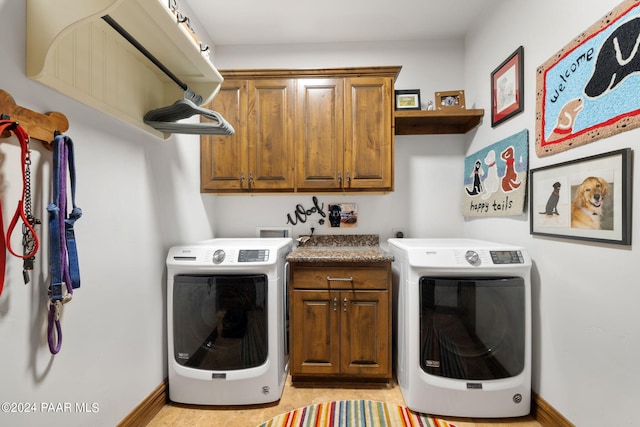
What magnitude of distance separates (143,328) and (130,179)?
2.71 feet

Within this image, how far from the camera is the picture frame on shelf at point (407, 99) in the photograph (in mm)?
2260

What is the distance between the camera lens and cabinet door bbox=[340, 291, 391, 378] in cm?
181

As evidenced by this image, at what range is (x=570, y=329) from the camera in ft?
4.52

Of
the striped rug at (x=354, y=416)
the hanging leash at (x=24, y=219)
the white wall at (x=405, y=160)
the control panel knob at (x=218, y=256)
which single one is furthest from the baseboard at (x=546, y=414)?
the hanging leash at (x=24, y=219)

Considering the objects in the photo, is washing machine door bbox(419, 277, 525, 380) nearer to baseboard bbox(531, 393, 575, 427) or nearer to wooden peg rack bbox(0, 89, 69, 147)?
baseboard bbox(531, 393, 575, 427)

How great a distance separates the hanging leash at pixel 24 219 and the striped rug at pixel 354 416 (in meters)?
1.38

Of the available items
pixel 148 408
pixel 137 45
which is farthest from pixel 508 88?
pixel 148 408

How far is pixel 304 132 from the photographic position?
2.10 meters

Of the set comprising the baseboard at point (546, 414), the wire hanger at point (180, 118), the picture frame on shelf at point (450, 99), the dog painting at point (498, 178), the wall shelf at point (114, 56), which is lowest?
the baseboard at point (546, 414)

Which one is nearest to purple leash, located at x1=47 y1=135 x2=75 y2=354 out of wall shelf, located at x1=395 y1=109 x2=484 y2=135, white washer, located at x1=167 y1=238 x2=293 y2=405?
white washer, located at x1=167 y1=238 x2=293 y2=405

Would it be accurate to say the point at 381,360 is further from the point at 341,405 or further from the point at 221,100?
the point at 221,100

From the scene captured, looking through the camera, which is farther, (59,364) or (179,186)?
(179,186)

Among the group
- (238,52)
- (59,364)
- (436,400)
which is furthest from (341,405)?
(238,52)

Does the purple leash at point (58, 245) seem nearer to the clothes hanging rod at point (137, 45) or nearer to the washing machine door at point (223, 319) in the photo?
the clothes hanging rod at point (137, 45)
